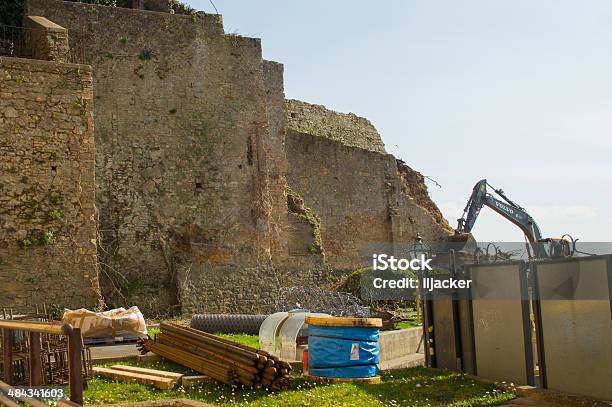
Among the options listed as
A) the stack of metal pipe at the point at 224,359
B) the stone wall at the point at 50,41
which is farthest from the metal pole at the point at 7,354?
the stone wall at the point at 50,41

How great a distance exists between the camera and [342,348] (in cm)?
980

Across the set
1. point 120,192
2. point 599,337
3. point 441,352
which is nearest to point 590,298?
point 599,337

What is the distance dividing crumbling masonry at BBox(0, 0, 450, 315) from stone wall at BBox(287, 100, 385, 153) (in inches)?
250

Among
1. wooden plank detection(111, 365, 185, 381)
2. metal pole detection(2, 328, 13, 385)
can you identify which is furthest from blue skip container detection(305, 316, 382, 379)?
metal pole detection(2, 328, 13, 385)

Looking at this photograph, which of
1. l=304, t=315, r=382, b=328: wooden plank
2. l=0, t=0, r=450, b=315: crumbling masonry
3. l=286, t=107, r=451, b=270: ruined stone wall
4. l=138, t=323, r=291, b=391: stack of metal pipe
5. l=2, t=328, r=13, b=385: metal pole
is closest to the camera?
l=2, t=328, r=13, b=385: metal pole

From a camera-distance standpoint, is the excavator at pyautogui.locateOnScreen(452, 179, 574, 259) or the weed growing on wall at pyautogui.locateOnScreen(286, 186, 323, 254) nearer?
the weed growing on wall at pyautogui.locateOnScreen(286, 186, 323, 254)

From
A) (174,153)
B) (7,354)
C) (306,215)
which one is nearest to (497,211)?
(306,215)

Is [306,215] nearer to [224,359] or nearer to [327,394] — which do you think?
[224,359]

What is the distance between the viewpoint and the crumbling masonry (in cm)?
1404

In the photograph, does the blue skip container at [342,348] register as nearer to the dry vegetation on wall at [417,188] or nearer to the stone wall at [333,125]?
the stone wall at [333,125]

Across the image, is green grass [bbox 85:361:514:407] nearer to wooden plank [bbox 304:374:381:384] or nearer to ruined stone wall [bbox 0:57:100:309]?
wooden plank [bbox 304:374:381:384]

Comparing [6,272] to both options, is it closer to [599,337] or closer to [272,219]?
[272,219]

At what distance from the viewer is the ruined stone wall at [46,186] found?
45.1 feet

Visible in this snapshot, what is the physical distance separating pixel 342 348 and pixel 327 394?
1040 mm
